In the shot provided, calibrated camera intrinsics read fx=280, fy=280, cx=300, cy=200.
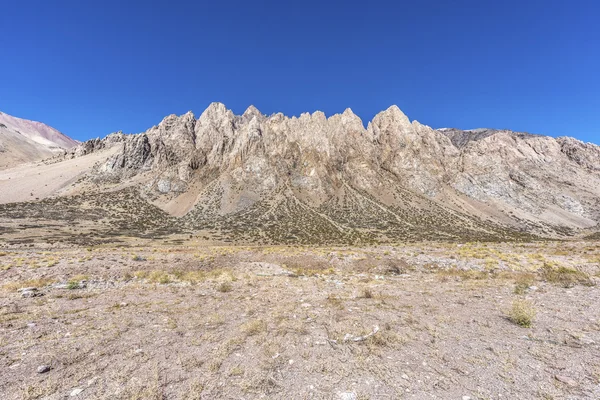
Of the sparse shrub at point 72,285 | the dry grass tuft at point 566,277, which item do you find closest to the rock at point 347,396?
the sparse shrub at point 72,285

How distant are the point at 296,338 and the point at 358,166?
Answer: 14294 centimetres

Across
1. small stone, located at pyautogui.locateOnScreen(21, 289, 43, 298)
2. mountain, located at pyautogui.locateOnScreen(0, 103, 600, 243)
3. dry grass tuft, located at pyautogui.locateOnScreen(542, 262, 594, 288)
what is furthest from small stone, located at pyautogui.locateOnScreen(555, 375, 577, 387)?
mountain, located at pyautogui.locateOnScreen(0, 103, 600, 243)

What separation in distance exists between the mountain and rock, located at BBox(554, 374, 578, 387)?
231 feet

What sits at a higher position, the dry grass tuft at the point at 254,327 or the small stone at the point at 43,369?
the small stone at the point at 43,369

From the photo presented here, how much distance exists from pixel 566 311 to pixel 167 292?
17819mm

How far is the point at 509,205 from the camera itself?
12850 centimetres

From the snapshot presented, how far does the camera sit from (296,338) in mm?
8469

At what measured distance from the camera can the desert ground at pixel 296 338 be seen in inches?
230

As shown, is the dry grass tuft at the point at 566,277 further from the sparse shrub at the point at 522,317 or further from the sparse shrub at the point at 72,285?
the sparse shrub at the point at 72,285

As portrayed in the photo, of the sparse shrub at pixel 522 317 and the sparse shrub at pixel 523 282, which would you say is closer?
the sparse shrub at pixel 522 317

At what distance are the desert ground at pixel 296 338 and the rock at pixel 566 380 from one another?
1.9 inches

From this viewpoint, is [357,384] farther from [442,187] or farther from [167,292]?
[442,187]

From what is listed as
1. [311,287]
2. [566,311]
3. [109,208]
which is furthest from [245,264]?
[109,208]

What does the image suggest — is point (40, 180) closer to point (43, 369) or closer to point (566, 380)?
point (43, 369)
